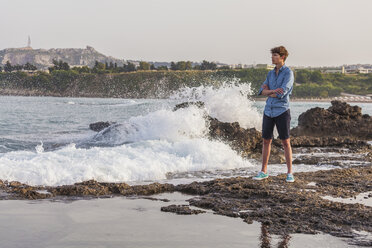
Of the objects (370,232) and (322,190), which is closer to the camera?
(370,232)

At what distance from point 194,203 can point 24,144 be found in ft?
33.5

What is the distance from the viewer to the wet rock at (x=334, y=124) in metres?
15.9

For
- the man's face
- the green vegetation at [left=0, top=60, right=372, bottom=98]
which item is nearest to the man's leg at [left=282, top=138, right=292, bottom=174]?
the man's face

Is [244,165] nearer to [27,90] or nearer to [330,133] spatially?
[330,133]

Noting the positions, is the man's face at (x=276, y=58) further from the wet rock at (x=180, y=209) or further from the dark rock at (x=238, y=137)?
the dark rock at (x=238, y=137)

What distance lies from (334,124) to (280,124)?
10.1 metres

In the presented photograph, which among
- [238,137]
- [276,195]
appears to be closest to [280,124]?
[276,195]

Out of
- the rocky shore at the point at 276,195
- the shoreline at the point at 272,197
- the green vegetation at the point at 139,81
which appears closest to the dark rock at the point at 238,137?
the rocky shore at the point at 276,195

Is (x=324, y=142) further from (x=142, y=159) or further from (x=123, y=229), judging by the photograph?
(x=123, y=229)

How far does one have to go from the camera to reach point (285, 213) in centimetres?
480

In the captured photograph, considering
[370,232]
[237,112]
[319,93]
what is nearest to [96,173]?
[370,232]

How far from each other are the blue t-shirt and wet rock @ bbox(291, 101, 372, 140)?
9610 millimetres

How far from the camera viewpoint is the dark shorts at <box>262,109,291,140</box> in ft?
21.4

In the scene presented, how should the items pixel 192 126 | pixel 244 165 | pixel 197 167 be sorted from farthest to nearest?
pixel 192 126
pixel 244 165
pixel 197 167
